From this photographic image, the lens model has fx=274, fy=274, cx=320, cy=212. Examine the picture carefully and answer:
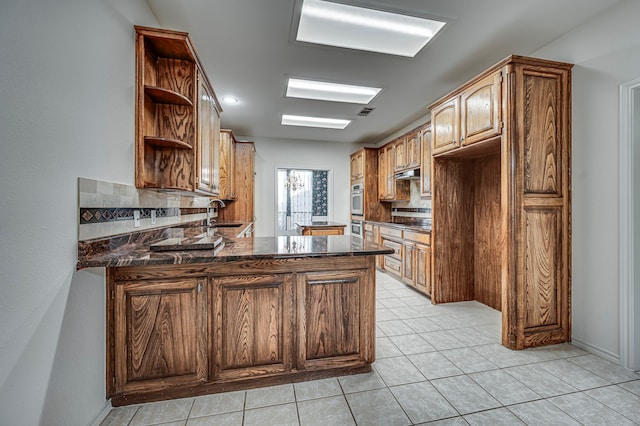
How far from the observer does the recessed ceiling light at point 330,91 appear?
3498mm

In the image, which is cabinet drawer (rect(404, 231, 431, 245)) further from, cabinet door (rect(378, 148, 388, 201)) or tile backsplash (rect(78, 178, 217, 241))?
tile backsplash (rect(78, 178, 217, 241))

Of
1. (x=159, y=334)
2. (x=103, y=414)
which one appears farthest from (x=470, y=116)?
(x=103, y=414)

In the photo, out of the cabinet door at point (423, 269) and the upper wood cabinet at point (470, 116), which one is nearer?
the upper wood cabinet at point (470, 116)

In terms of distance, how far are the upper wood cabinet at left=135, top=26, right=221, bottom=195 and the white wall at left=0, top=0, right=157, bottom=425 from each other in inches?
9.6

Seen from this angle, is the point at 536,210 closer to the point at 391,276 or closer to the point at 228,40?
the point at 391,276

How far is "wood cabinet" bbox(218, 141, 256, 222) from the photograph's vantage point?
5133mm

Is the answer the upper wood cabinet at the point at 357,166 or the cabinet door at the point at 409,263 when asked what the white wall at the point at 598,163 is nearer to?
Result: the cabinet door at the point at 409,263

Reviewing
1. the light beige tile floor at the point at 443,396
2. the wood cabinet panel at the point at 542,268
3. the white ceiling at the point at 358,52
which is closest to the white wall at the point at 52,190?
the light beige tile floor at the point at 443,396

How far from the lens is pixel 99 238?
60.7 inches

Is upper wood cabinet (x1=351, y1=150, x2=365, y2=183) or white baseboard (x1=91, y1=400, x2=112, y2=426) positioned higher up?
upper wood cabinet (x1=351, y1=150, x2=365, y2=183)

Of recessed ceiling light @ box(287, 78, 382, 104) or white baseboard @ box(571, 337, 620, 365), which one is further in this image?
recessed ceiling light @ box(287, 78, 382, 104)

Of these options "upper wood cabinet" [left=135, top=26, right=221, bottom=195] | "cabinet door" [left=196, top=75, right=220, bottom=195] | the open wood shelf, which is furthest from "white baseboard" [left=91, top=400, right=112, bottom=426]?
the open wood shelf

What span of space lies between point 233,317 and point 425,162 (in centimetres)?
343

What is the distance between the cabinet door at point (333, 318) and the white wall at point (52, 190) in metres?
1.17
